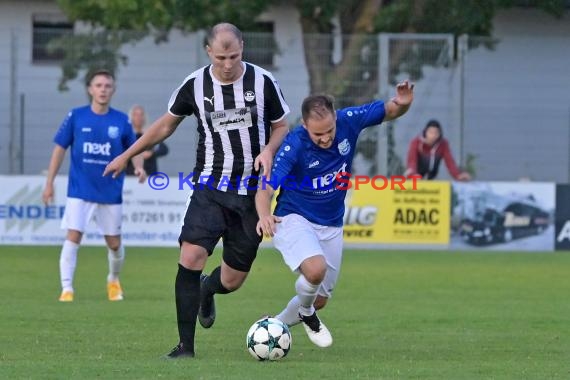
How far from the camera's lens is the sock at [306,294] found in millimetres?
9211

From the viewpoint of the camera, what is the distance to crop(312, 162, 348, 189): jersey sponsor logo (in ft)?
30.3

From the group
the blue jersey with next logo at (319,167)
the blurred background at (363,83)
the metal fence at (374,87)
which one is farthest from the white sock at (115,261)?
the metal fence at (374,87)

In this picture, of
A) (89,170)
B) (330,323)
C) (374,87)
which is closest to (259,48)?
(374,87)

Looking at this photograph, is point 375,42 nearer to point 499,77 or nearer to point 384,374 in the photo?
point 499,77

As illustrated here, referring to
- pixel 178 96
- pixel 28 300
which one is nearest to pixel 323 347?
pixel 178 96

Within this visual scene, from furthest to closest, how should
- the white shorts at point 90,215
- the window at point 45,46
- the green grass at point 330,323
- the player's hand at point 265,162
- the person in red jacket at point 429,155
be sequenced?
1. the window at point 45,46
2. the person in red jacket at point 429,155
3. the white shorts at point 90,215
4. the player's hand at point 265,162
5. the green grass at point 330,323

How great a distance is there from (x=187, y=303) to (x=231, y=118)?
1.24 metres

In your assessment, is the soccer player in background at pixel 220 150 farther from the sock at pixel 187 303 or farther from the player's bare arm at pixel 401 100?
the player's bare arm at pixel 401 100

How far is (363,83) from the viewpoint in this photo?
74.7ft

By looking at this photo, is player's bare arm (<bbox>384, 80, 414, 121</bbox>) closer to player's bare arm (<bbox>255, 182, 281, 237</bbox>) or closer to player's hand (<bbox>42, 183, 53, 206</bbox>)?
player's bare arm (<bbox>255, 182, 281, 237</bbox>)

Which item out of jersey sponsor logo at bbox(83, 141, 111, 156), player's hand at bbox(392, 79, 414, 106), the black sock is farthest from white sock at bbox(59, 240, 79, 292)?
player's hand at bbox(392, 79, 414, 106)

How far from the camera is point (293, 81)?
22344 mm

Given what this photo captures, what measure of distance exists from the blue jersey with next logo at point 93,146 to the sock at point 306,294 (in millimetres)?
4245

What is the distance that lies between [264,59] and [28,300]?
999 centimetres
